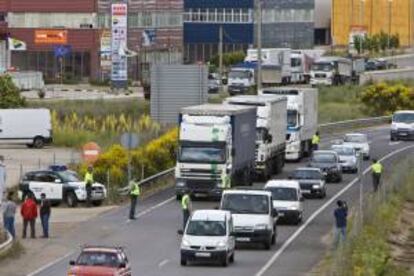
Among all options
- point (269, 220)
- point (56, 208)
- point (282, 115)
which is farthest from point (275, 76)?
point (269, 220)

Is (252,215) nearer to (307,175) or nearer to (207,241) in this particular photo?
(207,241)

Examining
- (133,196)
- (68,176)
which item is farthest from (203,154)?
(133,196)

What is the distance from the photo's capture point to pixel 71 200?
5391cm

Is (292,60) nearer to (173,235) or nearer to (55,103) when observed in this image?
(55,103)

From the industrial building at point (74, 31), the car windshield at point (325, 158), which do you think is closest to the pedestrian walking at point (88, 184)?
the car windshield at point (325, 158)

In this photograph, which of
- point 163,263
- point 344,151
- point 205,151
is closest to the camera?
point 163,263

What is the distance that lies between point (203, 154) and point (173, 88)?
52.0ft

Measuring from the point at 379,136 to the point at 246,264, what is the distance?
53.0 m

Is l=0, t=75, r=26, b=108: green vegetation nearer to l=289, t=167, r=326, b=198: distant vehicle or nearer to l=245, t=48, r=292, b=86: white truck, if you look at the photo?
l=245, t=48, r=292, b=86: white truck

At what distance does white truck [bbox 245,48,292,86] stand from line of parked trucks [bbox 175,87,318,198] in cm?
5533

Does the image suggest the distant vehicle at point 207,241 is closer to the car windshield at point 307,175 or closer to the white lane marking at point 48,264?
the white lane marking at point 48,264

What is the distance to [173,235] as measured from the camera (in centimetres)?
4559

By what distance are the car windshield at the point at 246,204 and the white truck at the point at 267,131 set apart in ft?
57.9

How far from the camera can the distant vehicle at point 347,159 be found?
67.4m
